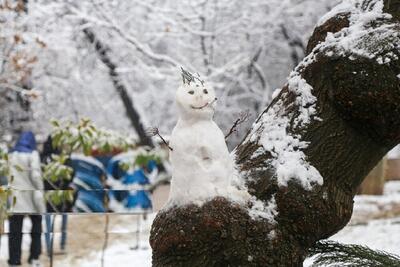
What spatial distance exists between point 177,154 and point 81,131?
462 cm

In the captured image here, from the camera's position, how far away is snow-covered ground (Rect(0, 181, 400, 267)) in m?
7.70

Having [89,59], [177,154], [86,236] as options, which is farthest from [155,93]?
[177,154]

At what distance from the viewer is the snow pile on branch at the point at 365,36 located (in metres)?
2.34

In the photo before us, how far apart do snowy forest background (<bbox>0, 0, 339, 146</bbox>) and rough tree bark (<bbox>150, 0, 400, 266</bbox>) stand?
1000 cm

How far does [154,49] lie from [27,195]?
26.3 feet

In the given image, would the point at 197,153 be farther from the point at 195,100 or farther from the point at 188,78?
the point at 188,78

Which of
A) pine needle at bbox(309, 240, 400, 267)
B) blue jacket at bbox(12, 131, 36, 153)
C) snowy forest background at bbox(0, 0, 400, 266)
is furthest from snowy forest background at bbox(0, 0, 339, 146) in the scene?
pine needle at bbox(309, 240, 400, 267)

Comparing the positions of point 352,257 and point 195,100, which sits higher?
point 195,100

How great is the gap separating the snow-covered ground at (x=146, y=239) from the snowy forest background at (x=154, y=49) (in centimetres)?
353

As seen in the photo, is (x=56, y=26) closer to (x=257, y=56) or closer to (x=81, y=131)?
(x=257, y=56)

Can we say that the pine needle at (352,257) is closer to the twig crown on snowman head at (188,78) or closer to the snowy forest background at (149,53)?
the twig crown on snowman head at (188,78)

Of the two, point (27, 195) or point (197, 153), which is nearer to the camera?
point (197, 153)

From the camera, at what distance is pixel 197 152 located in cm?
246

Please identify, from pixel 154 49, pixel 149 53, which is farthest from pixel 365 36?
pixel 154 49
